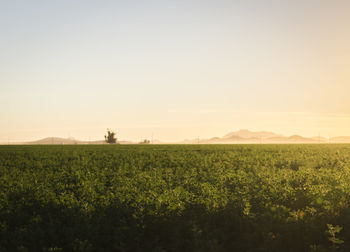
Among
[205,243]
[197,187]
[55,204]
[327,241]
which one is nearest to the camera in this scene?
[205,243]

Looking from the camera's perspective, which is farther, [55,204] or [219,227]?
[55,204]

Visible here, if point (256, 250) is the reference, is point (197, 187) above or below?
above

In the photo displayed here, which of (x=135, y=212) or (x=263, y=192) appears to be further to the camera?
(x=263, y=192)

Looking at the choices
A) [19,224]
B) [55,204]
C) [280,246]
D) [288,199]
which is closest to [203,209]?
[280,246]

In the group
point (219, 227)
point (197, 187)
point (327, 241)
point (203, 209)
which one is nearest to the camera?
point (327, 241)

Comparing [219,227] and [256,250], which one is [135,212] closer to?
[219,227]

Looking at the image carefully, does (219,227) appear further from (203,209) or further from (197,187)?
(197,187)

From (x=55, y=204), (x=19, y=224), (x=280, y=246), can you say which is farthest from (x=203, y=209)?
(x=19, y=224)

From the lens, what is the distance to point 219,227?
8914mm

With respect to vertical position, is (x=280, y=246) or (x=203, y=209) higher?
(x=203, y=209)

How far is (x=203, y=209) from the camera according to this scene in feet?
31.2

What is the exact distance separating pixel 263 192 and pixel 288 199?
0.89 m

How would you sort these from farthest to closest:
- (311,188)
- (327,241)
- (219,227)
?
(311,188) → (219,227) → (327,241)

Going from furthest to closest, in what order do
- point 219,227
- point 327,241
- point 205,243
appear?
1. point 219,227
2. point 327,241
3. point 205,243
